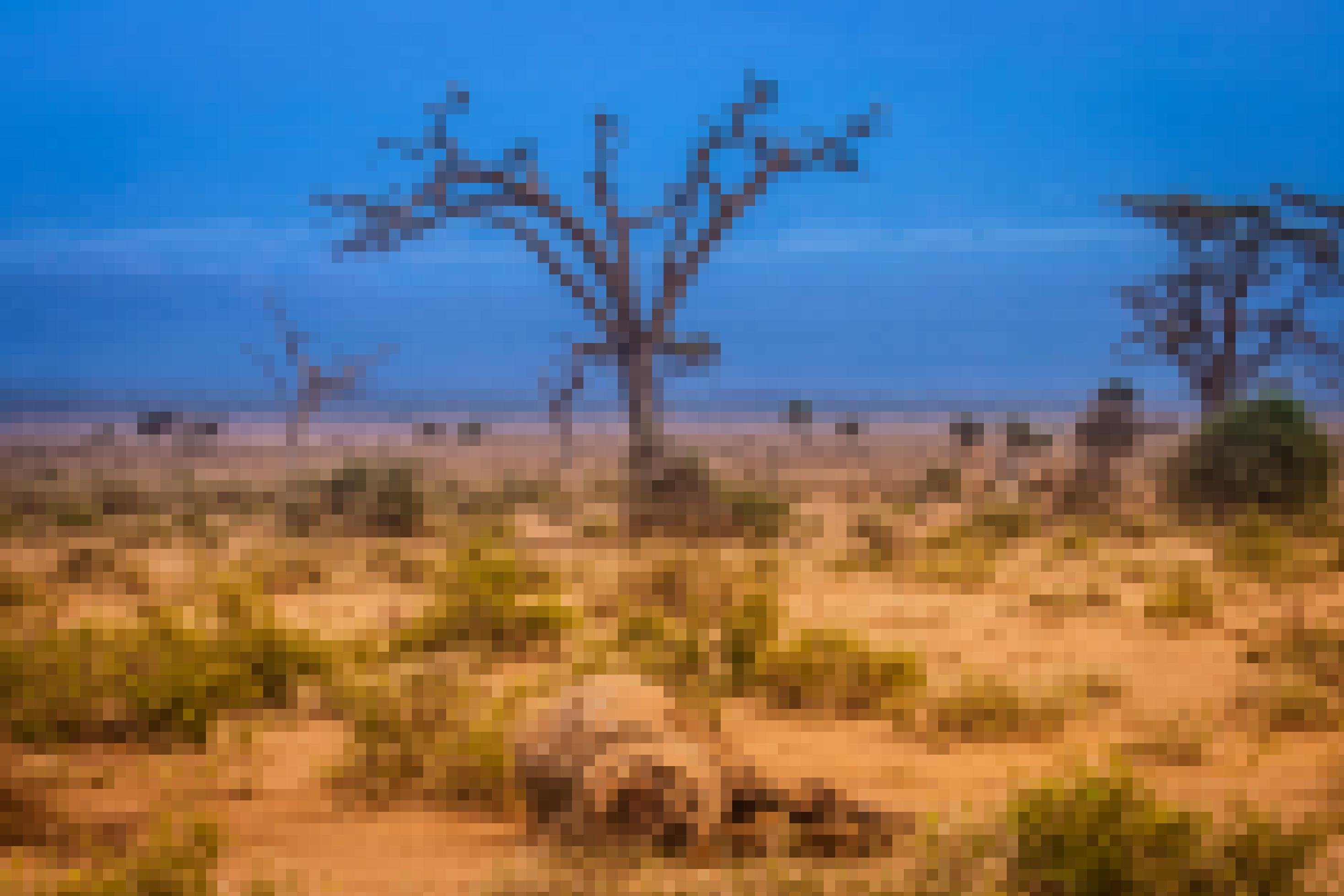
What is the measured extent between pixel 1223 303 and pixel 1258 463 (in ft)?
38.3

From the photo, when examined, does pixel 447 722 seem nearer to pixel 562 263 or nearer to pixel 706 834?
pixel 706 834

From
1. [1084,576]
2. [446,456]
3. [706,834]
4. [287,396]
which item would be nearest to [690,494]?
[1084,576]

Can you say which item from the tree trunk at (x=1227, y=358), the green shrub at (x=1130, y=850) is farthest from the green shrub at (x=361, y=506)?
the tree trunk at (x=1227, y=358)

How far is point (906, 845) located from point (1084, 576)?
426 inches

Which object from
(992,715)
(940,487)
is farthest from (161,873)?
(940,487)

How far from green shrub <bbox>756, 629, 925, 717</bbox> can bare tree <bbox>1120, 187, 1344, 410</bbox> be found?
80.6 feet

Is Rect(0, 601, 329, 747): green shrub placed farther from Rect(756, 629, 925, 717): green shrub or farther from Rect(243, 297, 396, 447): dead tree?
Rect(243, 297, 396, 447): dead tree

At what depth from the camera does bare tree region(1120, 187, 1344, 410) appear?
34.1 metres

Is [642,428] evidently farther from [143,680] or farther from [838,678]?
[143,680]

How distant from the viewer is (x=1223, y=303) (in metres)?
35.8

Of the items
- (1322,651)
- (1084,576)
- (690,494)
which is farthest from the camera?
(690,494)

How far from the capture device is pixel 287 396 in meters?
68.0

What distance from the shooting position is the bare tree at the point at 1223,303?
3412cm

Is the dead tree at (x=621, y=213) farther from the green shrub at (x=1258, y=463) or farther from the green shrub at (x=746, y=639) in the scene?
the green shrub at (x=746, y=639)
